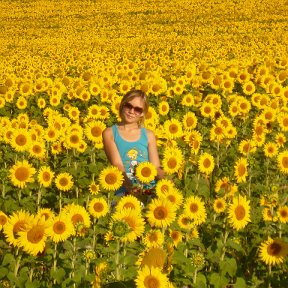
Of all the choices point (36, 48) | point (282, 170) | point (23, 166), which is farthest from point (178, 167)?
point (36, 48)

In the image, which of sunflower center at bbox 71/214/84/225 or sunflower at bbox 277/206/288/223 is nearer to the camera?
sunflower center at bbox 71/214/84/225

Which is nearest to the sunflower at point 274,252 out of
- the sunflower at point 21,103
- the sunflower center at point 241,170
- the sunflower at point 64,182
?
the sunflower center at point 241,170

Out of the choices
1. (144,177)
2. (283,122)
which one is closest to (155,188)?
(144,177)

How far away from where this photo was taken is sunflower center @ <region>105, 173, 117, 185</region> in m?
4.54

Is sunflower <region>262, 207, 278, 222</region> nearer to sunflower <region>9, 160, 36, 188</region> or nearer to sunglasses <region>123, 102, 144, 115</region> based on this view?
sunglasses <region>123, 102, 144, 115</region>

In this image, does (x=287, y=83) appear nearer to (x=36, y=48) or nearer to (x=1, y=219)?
(x=1, y=219)

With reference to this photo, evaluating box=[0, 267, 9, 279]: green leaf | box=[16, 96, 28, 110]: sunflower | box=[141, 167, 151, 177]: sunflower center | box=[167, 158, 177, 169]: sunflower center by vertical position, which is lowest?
box=[0, 267, 9, 279]: green leaf

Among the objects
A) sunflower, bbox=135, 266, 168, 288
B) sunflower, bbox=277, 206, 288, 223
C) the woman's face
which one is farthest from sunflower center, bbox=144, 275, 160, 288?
the woman's face

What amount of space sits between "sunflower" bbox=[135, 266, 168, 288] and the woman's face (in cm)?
296

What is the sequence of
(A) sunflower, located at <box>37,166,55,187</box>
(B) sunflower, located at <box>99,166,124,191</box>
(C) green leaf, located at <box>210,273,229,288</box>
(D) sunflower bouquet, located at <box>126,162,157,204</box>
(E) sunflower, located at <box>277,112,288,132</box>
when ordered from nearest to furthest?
(C) green leaf, located at <box>210,273,229,288</box> → (B) sunflower, located at <box>99,166,124,191</box> → (D) sunflower bouquet, located at <box>126,162,157,204</box> → (A) sunflower, located at <box>37,166,55,187</box> → (E) sunflower, located at <box>277,112,288,132</box>

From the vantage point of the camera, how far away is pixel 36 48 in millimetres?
23531

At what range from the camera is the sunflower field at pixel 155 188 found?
346cm

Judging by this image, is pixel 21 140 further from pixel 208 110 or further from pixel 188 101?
pixel 188 101

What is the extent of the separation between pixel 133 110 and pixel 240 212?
192 cm
